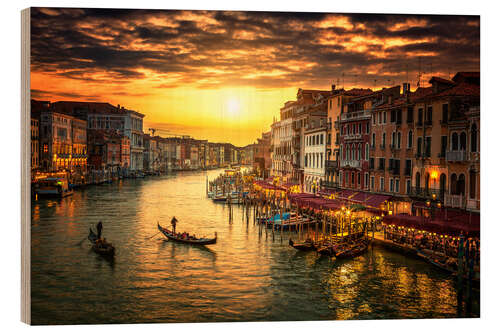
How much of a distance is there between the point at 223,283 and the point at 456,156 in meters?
4.75

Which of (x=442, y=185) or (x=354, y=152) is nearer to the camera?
(x=442, y=185)

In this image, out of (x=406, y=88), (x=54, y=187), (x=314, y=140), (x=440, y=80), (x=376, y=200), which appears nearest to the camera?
(x=440, y=80)

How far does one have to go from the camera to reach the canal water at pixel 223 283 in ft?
25.0

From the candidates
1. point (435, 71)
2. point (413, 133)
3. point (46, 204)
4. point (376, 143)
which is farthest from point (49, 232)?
point (435, 71)

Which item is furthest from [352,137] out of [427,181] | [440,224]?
[440,224]

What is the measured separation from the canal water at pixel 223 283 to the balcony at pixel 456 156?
224cm

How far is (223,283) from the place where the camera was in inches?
358

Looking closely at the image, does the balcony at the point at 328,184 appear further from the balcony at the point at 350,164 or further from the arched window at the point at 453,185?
the arched window at the point at 453,185

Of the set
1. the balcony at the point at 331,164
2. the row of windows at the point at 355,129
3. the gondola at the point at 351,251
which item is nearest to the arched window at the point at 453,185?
the gondola at the point at 351,251

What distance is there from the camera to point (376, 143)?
11.3 m

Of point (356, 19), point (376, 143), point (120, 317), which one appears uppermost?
point (356, 19)

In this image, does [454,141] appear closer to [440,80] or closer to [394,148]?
[440,80]

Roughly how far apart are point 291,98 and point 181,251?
4894 millimetres

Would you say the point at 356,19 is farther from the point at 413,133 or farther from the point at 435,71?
the point at 413,133
